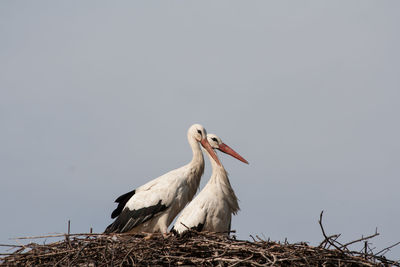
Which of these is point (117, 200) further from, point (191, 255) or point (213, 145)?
point (191, 255)

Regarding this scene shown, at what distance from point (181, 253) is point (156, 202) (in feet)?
6.70

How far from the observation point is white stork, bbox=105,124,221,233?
1028cm

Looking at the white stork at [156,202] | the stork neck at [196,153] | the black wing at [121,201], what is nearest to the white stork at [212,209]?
the white stork at [156,202]

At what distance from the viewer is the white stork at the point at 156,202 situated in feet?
33.7

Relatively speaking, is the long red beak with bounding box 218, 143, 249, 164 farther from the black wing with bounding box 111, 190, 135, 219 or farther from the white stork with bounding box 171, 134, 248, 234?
the black wing with bounding box 111, 190, 135, 219

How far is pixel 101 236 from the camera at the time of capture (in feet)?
28.1

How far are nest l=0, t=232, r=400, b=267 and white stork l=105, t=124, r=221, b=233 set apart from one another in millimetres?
1683

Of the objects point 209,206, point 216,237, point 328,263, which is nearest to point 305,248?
point 328,263

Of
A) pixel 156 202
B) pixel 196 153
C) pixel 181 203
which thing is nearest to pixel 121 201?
pixel 156 202

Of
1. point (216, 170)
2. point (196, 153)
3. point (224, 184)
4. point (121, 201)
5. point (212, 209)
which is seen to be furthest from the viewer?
point (196, 153)

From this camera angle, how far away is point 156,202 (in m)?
10.3

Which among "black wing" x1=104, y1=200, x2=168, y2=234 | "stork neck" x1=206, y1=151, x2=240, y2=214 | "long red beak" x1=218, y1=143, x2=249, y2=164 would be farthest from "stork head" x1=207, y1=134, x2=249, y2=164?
"black wing" x1=104, y1=200, x2=168, y2=234

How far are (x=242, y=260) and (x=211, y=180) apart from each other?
246 centimetres

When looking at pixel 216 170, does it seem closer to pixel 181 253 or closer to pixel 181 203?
pixel 181 203
